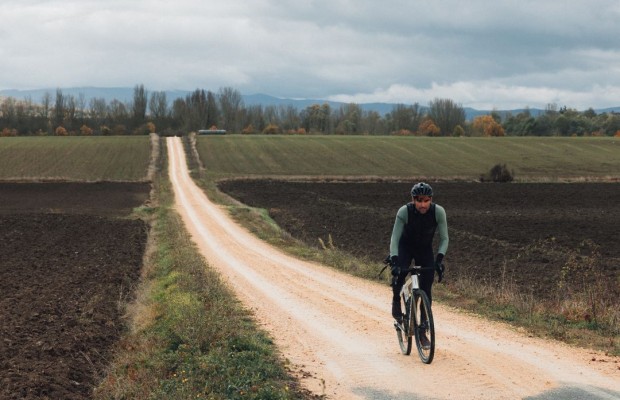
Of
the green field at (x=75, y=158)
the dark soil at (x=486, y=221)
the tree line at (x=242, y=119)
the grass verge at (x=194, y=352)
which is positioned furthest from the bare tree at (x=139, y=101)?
the grass verge at (x=194, y=352)

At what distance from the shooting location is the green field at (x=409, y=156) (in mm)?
76812

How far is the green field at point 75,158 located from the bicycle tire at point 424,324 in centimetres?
6364

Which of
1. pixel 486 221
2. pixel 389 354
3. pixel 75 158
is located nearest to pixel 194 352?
pixel 389 354

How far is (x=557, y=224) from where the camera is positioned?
33.6 meters

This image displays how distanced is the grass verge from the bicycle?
6.33 feet

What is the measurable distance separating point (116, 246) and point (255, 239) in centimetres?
571

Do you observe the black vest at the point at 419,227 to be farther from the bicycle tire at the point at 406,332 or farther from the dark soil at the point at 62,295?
the dark soil at the point at 62,295

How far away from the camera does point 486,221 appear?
116ft

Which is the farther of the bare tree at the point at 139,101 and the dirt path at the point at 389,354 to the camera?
the bare tree at the point at 139,101

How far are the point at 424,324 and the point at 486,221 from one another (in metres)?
26.5

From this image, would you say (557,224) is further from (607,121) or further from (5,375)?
(607,121)

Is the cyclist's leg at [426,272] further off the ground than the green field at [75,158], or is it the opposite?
the cyclist's leg at [426,272]

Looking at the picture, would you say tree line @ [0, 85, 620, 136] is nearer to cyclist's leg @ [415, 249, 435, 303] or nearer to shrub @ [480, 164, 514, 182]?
shrub @ [480, 164, 514, 182]

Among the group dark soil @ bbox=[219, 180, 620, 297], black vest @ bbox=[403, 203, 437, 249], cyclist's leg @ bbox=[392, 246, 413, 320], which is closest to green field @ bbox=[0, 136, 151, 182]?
dark soil @ bbox=[219, 180, 620, 297]
